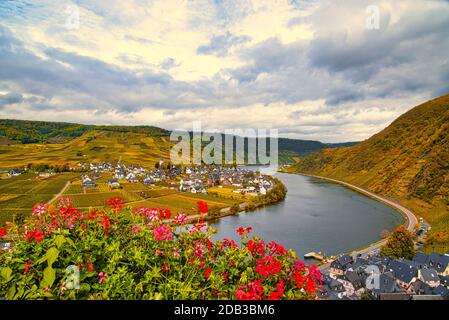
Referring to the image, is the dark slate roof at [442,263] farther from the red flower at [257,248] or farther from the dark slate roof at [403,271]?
the red flower at [257,248]

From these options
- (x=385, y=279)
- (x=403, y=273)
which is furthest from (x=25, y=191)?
(x=403, y=273)

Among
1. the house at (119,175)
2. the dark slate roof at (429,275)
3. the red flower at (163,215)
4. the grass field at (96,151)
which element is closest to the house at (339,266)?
the dark slate roof at (429,275)

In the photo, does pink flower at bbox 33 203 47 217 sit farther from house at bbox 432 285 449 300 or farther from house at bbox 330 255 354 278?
house at bbox 330 255 354 278

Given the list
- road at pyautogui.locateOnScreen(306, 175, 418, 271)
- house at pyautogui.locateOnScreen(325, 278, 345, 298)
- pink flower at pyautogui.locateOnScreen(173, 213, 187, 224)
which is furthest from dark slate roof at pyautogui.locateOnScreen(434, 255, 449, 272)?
pink flower at pyautogui.locateOnScreen(173, 213, 187, 224)

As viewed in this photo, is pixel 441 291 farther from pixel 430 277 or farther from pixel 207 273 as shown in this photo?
pixel 207 273

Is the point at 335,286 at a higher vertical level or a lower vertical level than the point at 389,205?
higher

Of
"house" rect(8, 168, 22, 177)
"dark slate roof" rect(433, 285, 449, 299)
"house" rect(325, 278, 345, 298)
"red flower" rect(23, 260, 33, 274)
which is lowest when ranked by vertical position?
"house" rect(325, 278, 345, 298)
